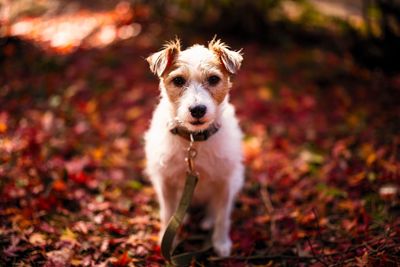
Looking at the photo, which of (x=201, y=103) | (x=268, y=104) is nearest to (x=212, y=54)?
(x=201, y=103)

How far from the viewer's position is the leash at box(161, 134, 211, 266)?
3873 mm

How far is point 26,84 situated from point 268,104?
4.58m

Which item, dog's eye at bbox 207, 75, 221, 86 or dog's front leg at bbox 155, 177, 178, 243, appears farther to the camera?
dog's front leg at bbox 155, 177, 178, 243

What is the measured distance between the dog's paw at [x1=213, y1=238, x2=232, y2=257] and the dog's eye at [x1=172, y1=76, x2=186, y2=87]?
1846 millimetres

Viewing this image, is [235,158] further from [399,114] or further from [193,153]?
[399,114]

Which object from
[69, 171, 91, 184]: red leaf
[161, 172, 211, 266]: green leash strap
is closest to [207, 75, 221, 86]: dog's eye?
[161, 172, 211, 266]: green leash strap

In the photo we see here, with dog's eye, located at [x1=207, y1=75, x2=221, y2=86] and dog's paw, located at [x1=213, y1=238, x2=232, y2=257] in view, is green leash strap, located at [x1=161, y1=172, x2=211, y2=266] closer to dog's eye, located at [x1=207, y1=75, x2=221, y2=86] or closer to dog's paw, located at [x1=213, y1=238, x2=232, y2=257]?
dog's paw, located at [x1=213, y1=238, x2=232, y2=257]

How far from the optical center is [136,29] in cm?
887

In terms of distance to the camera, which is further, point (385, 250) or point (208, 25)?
point (208, 25)

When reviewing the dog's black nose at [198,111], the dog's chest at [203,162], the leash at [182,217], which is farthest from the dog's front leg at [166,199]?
the dog's black nose at [198,111]

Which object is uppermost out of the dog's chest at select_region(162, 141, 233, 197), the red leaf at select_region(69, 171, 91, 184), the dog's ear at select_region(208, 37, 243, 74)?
the dog's ear at select_region(208, 37, 243, 74)

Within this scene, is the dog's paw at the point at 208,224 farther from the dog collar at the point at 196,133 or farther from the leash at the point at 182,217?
the dog collar at the point at 196,133

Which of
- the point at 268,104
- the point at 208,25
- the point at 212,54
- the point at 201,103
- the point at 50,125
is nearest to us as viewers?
the point at 201,103

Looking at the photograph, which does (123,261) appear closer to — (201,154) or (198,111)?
(201,154)
